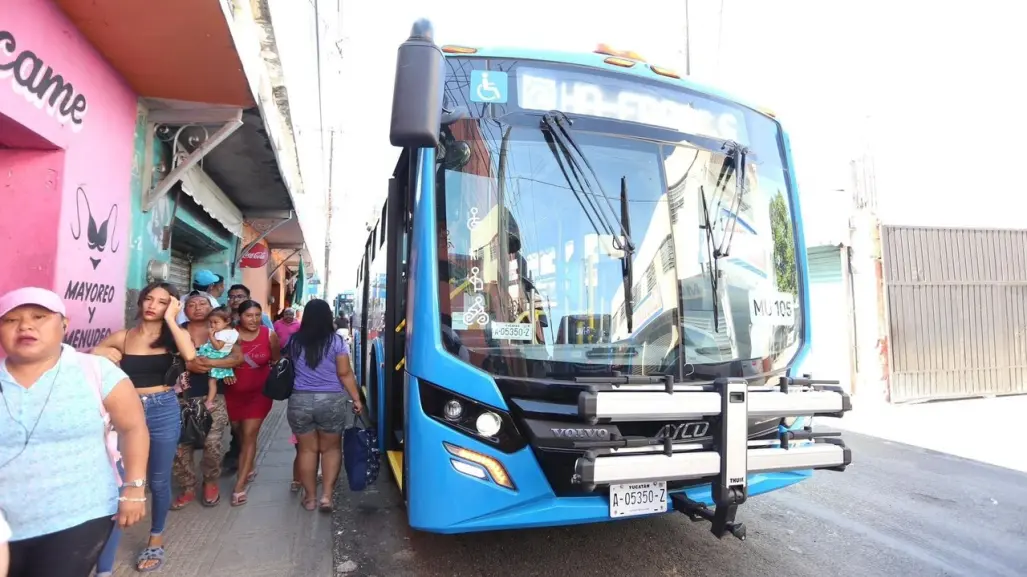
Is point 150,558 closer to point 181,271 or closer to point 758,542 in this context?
point 758,542

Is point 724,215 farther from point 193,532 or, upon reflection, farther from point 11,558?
point 193,532

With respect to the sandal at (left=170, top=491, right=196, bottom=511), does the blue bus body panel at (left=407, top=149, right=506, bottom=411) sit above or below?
above

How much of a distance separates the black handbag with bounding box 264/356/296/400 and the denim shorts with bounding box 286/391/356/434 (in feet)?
0.25

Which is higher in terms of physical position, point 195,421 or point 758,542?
point 195,421

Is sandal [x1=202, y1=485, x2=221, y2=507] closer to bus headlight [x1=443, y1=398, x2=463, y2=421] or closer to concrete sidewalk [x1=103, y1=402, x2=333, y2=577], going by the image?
concrete sidewalk [x1=103, y1=402, x2=333, y2=577]

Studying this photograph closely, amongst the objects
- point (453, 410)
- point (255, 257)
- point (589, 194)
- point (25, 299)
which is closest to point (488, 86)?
point (589, 194)

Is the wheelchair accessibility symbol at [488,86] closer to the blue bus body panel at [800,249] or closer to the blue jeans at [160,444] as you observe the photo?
the blue bus body panel at [800,249]

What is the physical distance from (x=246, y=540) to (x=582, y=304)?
287 cm

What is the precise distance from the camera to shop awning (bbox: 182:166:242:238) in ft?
20.9

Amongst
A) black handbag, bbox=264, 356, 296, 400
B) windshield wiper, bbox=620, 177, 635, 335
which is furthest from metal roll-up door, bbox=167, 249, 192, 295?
windshield wiper, bbox=620, 177, 635, 335

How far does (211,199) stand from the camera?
7.47 meters

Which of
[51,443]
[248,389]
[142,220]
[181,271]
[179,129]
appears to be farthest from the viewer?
[181,271]

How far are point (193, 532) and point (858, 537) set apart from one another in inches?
190

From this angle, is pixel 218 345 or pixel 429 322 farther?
pixel 218 345
